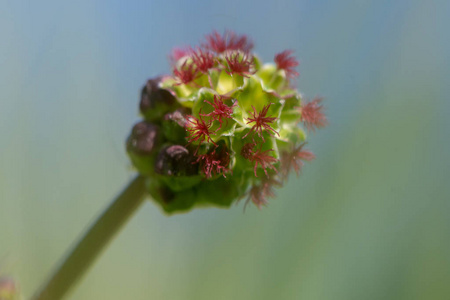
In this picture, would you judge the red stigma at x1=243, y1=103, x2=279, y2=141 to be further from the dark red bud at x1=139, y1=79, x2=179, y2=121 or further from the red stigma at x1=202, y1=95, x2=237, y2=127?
the dark red bud at x1=139, y1=79, x2=179, y2=121

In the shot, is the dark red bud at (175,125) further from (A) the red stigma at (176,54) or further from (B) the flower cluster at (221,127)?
(A) the red stigma at (176,54)

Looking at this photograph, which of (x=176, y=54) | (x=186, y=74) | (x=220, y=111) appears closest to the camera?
(x=220, y=111)

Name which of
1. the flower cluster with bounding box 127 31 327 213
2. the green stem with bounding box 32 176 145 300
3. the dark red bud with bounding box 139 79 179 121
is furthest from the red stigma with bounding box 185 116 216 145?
the green stem with bounding box 32 176 145 300

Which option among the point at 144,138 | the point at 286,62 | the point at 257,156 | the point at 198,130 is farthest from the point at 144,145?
the point at 286,62

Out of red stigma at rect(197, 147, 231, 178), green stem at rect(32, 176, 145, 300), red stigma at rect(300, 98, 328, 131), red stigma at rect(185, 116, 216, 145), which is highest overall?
red stigma at rect(300, 98, 328, 131)

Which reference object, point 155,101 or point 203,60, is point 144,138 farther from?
point 203,60

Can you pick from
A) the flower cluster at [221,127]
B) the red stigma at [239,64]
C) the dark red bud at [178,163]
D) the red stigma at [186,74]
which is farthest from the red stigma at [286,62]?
the dark red bud at [178,163]
